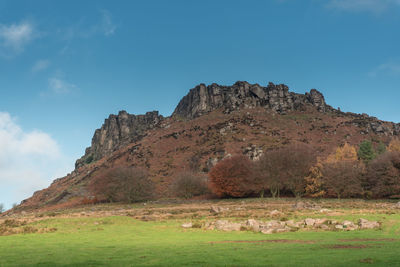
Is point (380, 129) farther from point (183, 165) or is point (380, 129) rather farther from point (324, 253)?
point (324, 253)

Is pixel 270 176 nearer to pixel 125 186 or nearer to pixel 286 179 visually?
pixel 286 179

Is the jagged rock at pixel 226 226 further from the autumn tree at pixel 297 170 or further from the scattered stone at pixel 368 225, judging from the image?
the autumn tree at pixel 297 170

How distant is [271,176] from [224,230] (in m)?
62.8

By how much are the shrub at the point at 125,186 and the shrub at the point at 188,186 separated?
900cm

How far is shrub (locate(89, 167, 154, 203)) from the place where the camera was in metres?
95.0

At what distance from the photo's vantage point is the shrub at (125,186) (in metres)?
95.0

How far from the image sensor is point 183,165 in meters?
144

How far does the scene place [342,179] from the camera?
78.6 metres

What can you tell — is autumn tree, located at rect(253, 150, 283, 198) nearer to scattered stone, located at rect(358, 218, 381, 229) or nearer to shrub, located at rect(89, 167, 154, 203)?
shrub, located at rect(89, 167, 154, 203)

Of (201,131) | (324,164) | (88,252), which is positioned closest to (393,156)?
(324,164)

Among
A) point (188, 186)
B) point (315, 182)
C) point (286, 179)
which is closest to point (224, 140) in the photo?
point (188, 186)

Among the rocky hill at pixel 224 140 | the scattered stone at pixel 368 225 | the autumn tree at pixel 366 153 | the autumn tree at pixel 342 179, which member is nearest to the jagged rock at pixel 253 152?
the rocky hill at pixel 224 140

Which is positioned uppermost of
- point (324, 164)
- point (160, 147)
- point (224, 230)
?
point (160, 147)

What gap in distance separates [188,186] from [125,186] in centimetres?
2086
